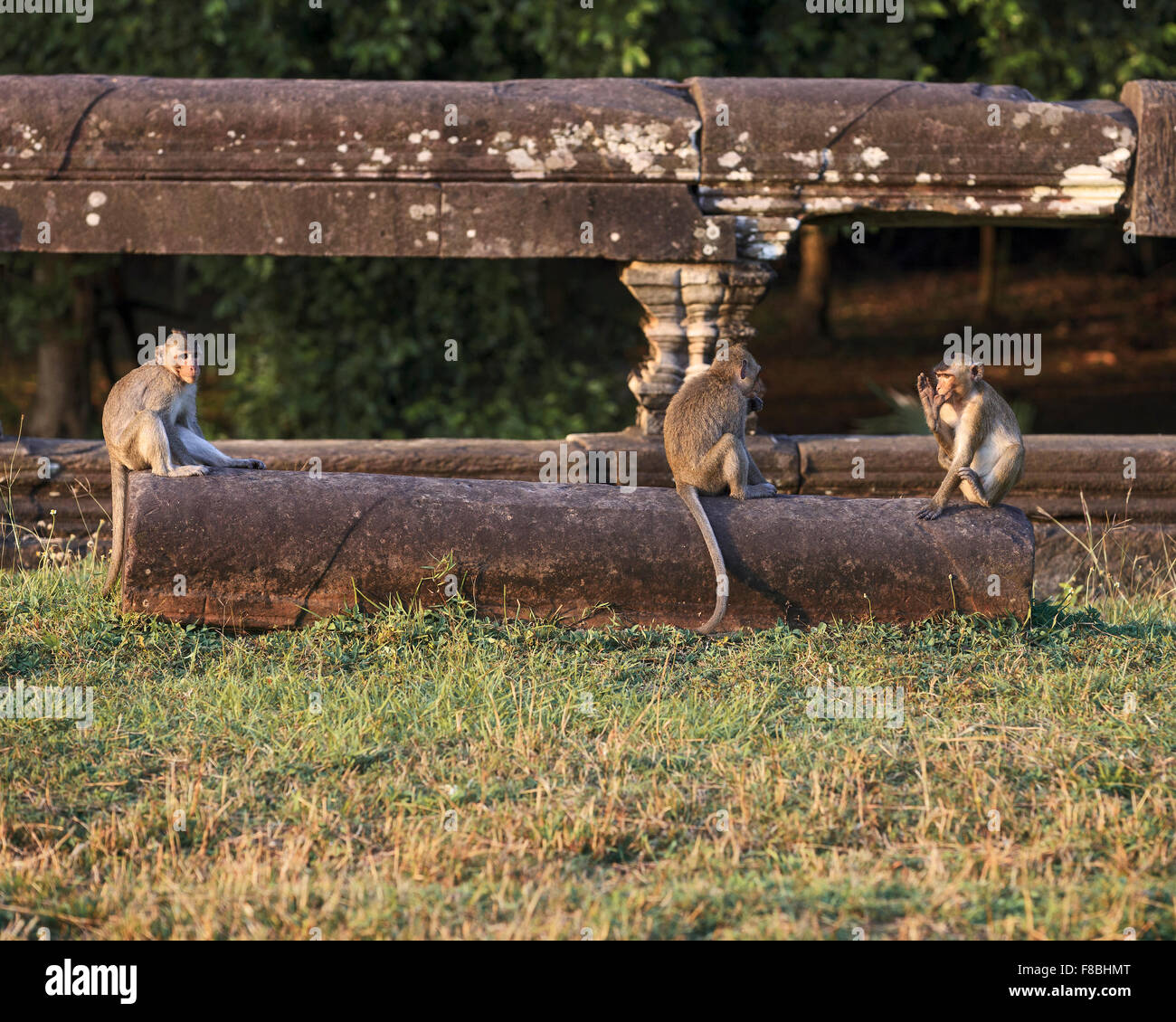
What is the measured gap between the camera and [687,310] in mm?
6715

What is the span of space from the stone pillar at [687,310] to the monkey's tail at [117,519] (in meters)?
2.55

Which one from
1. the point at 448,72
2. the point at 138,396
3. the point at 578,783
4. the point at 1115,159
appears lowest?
the point at 578,783

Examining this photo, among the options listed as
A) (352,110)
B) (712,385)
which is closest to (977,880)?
(712,385)

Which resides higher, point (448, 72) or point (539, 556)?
point (448, 72)

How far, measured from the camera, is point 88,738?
425 cm

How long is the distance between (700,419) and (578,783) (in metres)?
1.90

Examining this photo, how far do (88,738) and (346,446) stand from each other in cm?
291

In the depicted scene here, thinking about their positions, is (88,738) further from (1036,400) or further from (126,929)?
(1036,400)

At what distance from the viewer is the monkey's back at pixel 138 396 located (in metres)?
5.19
